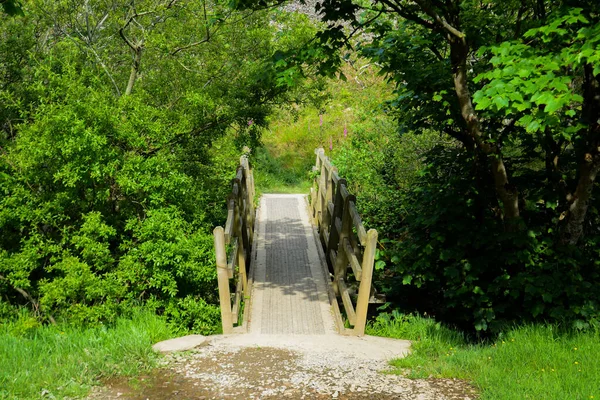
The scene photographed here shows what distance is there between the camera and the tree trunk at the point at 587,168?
6068mm

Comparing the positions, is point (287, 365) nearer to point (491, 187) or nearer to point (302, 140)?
point (491, 187)

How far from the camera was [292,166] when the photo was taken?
57.9 feet

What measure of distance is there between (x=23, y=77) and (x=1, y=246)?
2910 millimetres

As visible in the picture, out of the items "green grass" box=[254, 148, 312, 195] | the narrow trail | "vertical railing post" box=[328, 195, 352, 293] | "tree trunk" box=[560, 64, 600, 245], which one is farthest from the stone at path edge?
"green grass" box=[254, 148, 312, 195]

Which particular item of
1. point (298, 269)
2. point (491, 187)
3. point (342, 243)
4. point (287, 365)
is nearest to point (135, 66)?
point (298, 269)

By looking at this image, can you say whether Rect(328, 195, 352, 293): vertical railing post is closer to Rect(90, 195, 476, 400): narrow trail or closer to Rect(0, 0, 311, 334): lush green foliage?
Rect(90, 195, 476, 400): narrow trail

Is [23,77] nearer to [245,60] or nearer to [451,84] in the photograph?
[245,60]

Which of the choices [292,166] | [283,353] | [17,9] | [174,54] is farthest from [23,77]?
[292,166]

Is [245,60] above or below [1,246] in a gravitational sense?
above

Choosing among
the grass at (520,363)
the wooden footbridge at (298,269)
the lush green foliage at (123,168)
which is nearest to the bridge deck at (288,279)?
the wooden footbridge at (298,269)

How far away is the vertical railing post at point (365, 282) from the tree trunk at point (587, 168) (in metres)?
2.04

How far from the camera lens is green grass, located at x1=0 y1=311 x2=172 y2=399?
512 centimetres

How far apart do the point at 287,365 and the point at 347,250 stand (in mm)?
2258

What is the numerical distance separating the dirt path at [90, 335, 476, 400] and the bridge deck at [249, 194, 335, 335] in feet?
2.98
